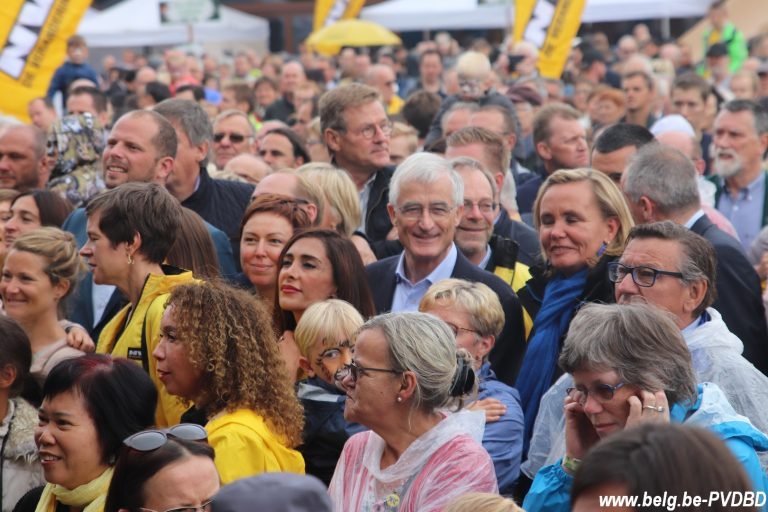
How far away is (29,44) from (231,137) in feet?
7.34

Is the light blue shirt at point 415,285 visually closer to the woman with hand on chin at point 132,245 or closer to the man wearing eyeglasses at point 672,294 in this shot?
the woman with hand on chin at point 132,245

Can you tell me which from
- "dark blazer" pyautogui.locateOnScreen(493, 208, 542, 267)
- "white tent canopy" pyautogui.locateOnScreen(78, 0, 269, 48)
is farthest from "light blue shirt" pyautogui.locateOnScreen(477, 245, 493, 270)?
"white tent canopy" pyautogui.locateOnScreen(78, 0, 269, 48)

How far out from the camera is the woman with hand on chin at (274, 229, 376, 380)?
5457mm

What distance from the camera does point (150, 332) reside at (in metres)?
5.02

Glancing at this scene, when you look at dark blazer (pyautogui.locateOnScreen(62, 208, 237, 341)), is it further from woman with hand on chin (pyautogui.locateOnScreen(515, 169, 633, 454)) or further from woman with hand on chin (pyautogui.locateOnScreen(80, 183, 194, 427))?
woman with hand on chin (pyautogui.locateOnScreen(515, 169, 633, 454))

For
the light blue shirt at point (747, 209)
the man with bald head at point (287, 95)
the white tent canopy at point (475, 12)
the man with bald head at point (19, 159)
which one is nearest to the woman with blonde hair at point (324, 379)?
the man with bald head at point (19, 159)

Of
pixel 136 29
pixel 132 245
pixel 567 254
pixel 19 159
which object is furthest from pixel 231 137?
pixel 136 29

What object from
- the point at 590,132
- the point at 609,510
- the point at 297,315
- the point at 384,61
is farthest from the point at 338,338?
the point at 384,61

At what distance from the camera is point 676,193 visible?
5918 millimetres

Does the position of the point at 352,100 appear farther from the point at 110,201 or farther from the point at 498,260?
the point at 110,201

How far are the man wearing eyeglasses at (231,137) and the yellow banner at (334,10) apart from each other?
13698mm

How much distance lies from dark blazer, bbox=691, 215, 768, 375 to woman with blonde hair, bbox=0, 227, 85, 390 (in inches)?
114

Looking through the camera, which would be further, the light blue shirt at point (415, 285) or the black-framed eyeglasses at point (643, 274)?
the light blue shirt at point (415, 285)

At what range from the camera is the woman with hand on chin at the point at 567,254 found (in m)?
5.31
